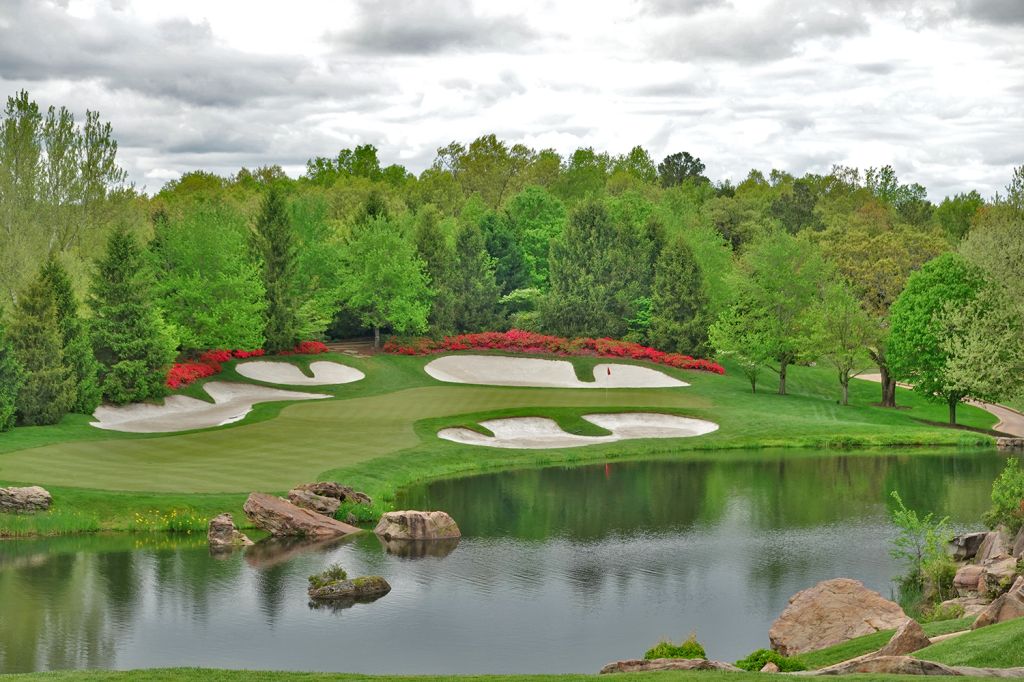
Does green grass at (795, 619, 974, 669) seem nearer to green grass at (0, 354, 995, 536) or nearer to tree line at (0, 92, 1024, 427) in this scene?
tree line at (0, 92, 1024, 427)

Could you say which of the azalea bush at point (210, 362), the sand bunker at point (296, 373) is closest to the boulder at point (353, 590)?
the azalea bush at point (210, 362)

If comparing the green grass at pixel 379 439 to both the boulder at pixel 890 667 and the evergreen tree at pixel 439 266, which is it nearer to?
the evergreen tree at pixel 439 266

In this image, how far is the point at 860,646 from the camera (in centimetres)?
2253

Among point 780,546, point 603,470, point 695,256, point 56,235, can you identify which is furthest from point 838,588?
point 56,235

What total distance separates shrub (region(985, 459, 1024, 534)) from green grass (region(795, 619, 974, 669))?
26.2 ft

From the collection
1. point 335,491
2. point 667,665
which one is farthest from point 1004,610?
point 335,491

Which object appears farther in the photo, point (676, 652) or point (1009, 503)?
point (1009, 503)

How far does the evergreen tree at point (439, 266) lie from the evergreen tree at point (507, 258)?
6.44 m

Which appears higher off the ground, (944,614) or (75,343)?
(75,343)

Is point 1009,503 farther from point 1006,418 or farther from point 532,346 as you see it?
point 532,346

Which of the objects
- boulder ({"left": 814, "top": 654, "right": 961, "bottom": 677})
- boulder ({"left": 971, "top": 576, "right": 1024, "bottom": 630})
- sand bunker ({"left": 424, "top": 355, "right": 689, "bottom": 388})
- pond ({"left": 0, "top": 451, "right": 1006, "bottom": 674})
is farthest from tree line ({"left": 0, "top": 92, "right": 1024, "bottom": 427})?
boulder ({"left": 814, "top": 654, "right": 961, "bottom": 677})

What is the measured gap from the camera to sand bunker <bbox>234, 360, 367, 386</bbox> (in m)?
64.1

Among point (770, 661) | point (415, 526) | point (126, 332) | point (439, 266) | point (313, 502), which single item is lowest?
point (415, 526)

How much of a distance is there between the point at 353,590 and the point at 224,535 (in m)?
7.16
